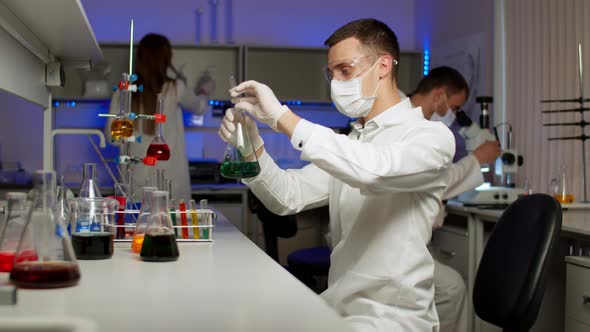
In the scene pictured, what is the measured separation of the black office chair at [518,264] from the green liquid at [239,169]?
2.23 ft

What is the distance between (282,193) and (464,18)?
3280mm

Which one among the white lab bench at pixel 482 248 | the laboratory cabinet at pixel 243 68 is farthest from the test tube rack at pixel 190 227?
the laboratory cabinet at pixel 243 68

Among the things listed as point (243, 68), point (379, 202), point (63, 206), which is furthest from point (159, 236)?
point (243, 68)

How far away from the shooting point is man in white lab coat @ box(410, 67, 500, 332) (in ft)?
8.91

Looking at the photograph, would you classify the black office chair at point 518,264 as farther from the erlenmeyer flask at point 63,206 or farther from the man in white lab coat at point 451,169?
the erlenmeyer flask at point 63,206

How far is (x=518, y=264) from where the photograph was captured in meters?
1.72

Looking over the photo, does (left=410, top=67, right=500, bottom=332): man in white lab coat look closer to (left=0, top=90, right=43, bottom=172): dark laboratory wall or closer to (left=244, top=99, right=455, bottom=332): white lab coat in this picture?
(left=244, top=99, right=455, bottom=332): white lab coat

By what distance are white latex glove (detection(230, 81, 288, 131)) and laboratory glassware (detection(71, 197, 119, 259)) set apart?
1.32 feet

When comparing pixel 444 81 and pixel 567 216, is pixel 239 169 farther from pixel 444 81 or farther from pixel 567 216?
pixel 444 81

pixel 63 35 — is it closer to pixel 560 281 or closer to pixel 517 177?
pixel 560 281

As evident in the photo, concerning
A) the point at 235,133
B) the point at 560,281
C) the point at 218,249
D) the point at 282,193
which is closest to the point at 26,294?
the point at 218,249

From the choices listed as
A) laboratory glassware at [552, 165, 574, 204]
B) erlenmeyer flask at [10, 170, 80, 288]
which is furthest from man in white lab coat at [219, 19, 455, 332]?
laboratory glassware at [552, 165, 574, 204]

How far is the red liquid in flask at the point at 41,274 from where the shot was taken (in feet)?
3.57

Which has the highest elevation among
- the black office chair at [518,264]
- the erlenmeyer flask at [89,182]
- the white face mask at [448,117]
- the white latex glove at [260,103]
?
the white face mask at [448,117]
